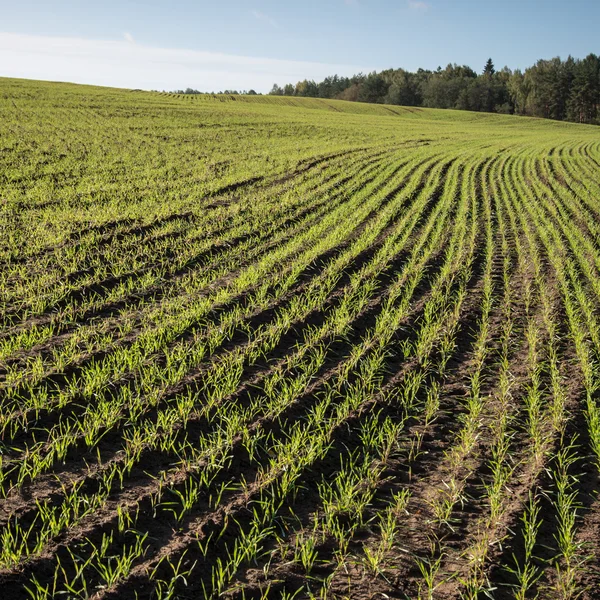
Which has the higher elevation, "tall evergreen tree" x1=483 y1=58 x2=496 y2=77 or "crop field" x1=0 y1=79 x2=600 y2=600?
"tall evergreen tree" x1=483 y1=58 x2=496 y2=77

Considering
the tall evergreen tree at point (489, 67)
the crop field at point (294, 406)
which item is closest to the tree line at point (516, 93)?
the tall evergreen tree at point (489, 67)

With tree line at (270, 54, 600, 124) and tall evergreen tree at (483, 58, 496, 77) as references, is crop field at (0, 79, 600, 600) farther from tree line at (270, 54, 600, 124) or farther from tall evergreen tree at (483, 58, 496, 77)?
tall evergreen tree at (483, 58, 496, 77)

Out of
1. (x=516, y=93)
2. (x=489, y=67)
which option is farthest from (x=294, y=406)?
(x=489, y=67)

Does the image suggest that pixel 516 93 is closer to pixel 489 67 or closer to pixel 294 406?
pixel 489 67

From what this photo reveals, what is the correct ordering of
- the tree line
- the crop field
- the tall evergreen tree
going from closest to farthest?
the crop field → the tree line → the tall evergreen tree

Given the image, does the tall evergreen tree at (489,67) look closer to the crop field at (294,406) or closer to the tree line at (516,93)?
the tree line at (516,93)

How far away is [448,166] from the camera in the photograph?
846 inches

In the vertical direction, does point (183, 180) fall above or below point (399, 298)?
above

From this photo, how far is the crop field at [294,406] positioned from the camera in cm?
310

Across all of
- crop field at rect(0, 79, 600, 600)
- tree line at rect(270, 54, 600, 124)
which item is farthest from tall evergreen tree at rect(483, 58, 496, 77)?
crop field at rect(0, 79, 600, 600)

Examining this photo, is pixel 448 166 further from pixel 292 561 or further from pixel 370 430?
pixel 292 561

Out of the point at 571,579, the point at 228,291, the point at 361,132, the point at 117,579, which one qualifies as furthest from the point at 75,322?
the point at 361,132

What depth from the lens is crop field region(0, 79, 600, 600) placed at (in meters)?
3.10

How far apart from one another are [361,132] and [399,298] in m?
29.9
